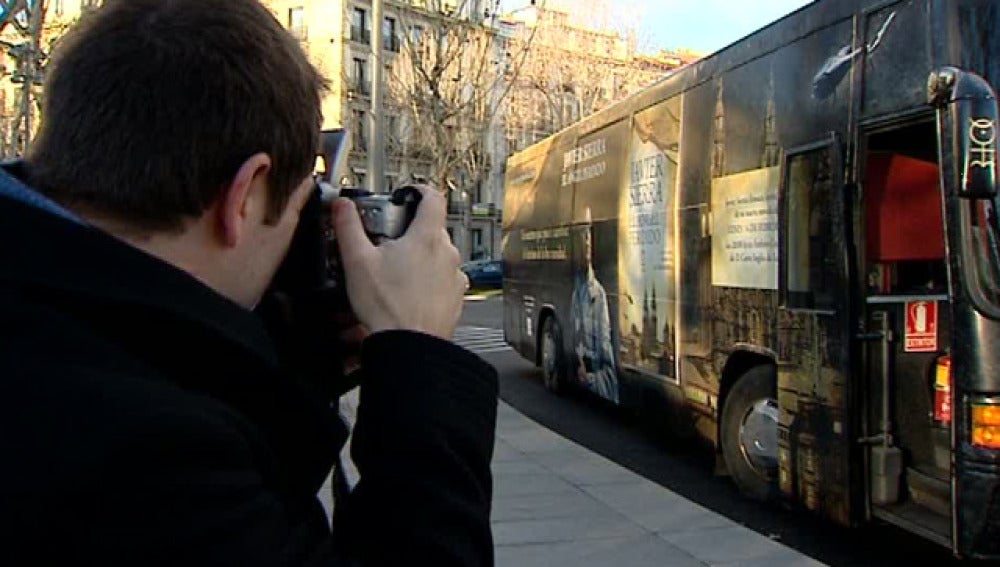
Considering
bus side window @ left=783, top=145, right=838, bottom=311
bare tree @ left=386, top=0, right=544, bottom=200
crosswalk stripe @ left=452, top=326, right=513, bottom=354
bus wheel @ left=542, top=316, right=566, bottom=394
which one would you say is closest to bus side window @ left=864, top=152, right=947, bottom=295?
bus side window @ left=783, top=145, right=838, bottom=311

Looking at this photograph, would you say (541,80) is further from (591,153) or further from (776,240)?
(776,240)

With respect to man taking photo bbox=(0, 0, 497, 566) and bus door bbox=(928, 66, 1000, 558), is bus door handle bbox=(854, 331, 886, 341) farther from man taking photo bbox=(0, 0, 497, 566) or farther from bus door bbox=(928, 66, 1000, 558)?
man taking photo bbox=(0, 0, 497, 566)

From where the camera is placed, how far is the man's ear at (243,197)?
44.8 inches

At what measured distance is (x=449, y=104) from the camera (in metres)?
35.6

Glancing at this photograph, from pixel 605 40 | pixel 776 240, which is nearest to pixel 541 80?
pixel 605 40

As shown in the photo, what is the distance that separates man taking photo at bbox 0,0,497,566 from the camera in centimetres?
88

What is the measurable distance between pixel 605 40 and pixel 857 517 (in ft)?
125

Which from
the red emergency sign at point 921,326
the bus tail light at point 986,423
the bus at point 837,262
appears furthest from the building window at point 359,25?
the bus tail light at point 986,423

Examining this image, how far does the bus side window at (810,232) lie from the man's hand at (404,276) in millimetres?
4649

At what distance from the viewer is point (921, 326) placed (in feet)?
16.8

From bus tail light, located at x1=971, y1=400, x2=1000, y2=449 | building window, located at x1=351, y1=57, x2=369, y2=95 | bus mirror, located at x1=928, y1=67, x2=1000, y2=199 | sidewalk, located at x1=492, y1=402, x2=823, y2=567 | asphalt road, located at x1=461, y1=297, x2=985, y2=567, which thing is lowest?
asphalt road, located at x1=461, y1=297, x2=985, y2=567

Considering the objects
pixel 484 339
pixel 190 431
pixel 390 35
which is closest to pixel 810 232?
pixel 190 431

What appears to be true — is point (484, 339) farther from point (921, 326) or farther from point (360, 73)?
point (360, 73)

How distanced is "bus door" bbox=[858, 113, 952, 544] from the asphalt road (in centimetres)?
96
